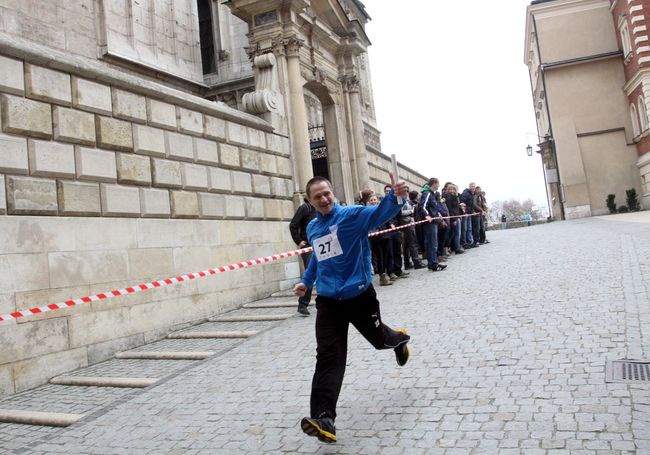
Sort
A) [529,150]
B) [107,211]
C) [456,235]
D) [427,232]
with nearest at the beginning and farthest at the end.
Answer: [107,211] < [427,232] < [456,235] < [529,150]

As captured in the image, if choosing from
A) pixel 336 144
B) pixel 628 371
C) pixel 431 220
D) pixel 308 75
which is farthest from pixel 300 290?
pixel 336 144

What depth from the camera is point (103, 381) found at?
5.60 metres

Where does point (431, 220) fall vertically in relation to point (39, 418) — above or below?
above

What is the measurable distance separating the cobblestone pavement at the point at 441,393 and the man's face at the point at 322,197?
4.94ft

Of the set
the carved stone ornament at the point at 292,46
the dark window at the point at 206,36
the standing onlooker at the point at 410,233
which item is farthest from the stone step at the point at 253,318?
the dark window at the point at 206,36

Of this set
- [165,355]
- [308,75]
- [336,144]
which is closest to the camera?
[165,355]

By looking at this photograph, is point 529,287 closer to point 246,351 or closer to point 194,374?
point 246,351

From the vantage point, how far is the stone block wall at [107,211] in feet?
19.5

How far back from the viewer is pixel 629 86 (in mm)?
33812

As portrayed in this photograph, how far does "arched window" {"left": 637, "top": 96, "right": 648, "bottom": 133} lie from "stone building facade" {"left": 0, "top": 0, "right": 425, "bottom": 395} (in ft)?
78.9

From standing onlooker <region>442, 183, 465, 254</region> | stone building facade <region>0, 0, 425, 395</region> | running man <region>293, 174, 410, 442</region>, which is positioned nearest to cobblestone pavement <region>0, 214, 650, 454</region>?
running man <region>293, 174, 410, 442</region>

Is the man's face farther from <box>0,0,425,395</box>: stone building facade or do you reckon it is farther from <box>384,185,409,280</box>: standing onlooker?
<box>384,185,409,280</box>: standing onlooker

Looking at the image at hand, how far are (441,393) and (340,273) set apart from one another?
1.22 meters

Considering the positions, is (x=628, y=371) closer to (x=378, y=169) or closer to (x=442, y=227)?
(x=442, y=227)
